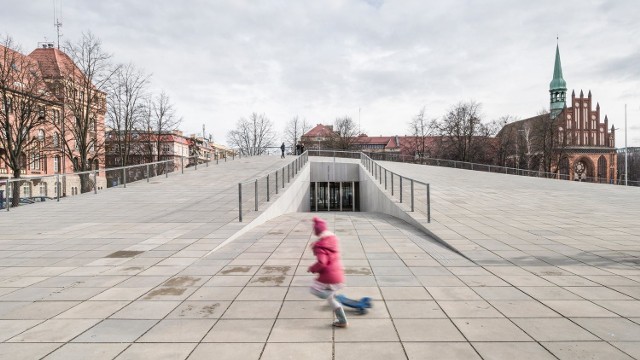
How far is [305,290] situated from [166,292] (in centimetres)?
174

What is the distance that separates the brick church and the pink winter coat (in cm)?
4024

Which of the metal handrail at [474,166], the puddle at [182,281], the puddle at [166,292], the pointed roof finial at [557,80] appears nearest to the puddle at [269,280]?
the puddle at [182,281]

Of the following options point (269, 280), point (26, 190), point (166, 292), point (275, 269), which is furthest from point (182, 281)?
point (26, 190)

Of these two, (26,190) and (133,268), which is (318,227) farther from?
(26,190)

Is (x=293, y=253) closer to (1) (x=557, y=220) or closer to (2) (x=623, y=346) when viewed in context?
(2) (x=623, y=346)

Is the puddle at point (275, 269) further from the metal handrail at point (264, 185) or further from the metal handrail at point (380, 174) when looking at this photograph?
the metal handrail at point (380, 174)

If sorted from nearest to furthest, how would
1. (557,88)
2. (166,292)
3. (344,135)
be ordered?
(166,292) < (344,135) < (557,88)

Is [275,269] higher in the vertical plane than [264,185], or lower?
lower

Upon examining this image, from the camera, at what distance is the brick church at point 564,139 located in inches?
1601

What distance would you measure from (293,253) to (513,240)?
4584mm

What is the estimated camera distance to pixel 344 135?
5847 cm

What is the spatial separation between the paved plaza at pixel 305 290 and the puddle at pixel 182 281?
0.04 meters

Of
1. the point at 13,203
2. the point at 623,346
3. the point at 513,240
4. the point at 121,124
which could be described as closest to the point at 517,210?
the point at 513,240

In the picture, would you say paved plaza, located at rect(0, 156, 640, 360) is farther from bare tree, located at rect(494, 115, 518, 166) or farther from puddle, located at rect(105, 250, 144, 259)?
bare tree, located at rect(494, 115, 518, 166)
